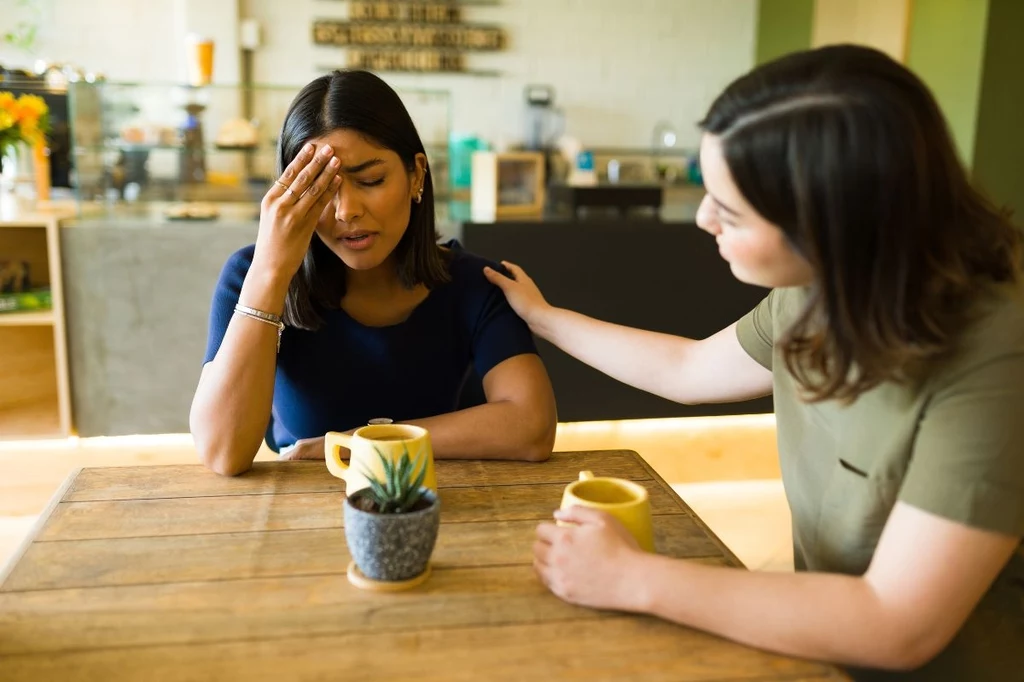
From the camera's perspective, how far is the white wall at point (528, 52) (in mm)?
4008

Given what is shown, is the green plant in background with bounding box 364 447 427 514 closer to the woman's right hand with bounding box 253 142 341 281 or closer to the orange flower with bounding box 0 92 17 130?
the woman's right hand with bounding box 253 142 341 281

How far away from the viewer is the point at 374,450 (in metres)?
1.00

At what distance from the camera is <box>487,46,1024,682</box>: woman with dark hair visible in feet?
2.53

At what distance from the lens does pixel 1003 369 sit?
795 mm

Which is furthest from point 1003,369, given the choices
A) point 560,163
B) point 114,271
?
point 560,163

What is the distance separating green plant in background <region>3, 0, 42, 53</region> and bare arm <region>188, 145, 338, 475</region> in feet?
11.0

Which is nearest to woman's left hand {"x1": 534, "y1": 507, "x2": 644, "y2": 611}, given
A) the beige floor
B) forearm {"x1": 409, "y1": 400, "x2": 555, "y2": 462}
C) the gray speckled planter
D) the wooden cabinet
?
the gray speckled planter

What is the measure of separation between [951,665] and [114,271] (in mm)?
2648

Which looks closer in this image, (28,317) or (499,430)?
(499,430)

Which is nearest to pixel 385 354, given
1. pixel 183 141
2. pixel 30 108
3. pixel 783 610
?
pixel 783 610

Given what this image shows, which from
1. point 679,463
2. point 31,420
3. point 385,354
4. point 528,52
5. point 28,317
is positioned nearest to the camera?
point 385,354

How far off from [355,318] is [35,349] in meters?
2.12

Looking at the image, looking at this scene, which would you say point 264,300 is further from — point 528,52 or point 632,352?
point 528,52

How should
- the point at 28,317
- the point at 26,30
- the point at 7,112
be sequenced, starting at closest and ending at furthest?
the point at 7,112 → the point at 28,317 → the point at 26,30
